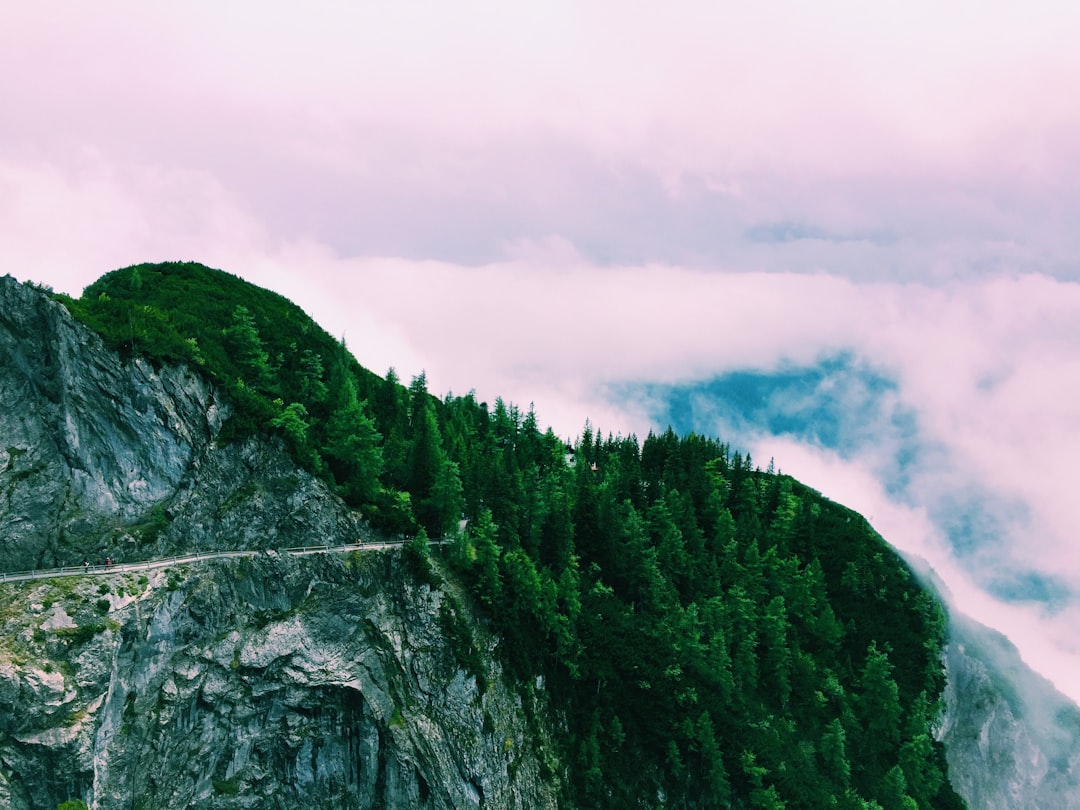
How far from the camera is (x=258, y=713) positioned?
2330 inches

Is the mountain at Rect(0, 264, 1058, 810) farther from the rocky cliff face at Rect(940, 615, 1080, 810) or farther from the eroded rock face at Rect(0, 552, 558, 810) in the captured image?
the rocky cliff face at Rect(940, 615, 1080, 810)

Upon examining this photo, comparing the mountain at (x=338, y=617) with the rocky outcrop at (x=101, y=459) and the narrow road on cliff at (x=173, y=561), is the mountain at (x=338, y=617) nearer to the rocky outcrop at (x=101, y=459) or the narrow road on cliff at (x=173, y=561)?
the rocky outcrop at (x=101, y=459)

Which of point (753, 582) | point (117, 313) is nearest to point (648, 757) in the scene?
point (753, 582)

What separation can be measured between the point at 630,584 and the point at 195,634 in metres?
50.7

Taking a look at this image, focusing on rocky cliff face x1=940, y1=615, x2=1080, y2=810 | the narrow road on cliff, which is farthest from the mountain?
rocky cliff face x1=940, y1=615, x2=1080, y2=810

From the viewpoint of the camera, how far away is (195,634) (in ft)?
189

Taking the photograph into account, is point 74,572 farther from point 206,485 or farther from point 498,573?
point 498,573

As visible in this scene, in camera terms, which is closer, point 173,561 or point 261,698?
point 261,698

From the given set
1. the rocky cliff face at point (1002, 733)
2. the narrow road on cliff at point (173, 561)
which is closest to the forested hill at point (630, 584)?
the narrow road on cliff at point (173, 561)

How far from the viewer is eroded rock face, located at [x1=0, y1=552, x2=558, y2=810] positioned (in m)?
49.7

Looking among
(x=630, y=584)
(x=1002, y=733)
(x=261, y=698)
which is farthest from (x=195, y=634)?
(x=1002, y=733)

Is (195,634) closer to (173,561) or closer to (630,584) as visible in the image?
(173,561)

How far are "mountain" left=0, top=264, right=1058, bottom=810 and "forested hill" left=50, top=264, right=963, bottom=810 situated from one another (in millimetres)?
364

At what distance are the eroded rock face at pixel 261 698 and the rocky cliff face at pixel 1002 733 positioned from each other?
75164 millimetres
